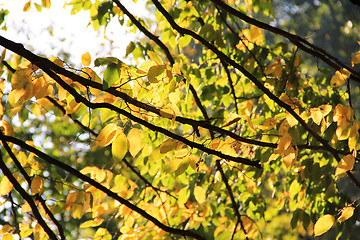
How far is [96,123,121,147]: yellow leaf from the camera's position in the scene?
946mm

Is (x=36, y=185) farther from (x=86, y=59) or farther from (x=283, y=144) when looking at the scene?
(x=283, y=144)

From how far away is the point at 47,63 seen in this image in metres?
0.92

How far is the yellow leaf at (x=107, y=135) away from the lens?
946mm

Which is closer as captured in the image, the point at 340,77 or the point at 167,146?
the point at 167,146

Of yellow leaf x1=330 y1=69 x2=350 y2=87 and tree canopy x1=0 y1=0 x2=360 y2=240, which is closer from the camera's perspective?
tree canopy x1=0 y1=0 x2=360 y2=240

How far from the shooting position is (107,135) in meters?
0.96

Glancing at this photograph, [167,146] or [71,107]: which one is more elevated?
[71,107]

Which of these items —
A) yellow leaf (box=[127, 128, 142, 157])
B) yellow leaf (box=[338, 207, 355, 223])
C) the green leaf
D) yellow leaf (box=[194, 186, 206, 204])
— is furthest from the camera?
yellow leaf (box=[194, 186, 206, 204])

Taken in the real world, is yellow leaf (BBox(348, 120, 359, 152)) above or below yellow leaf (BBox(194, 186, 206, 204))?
below

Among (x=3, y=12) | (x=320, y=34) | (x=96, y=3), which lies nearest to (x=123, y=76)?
(x=96, y=3)

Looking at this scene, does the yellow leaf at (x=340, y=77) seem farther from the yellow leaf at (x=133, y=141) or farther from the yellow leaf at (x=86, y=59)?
the yellow leaf at (x=86, y=59)

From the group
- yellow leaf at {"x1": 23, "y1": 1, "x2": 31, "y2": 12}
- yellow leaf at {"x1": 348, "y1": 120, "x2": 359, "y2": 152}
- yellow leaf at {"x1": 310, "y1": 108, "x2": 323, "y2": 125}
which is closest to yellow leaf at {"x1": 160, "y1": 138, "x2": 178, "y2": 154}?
yellow leaf at {"x1": 310, "y1": 108, "x2": 323, "y2": 125}

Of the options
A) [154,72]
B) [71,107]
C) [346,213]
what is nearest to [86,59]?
[71,107]

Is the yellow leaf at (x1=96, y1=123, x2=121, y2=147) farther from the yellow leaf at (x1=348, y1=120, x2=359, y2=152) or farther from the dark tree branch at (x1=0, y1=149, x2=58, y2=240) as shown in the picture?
the yellow leaf at (x1=348, y1=120, x2=359, y2=152)
